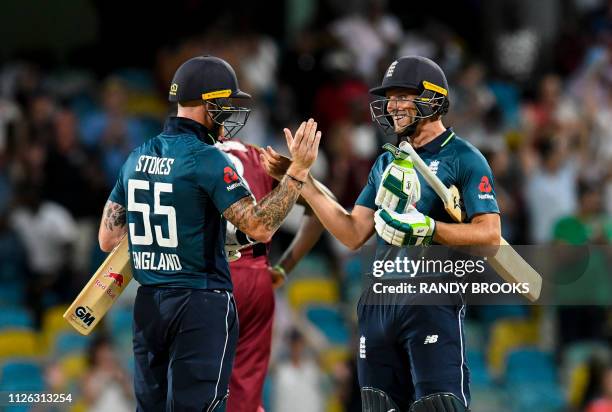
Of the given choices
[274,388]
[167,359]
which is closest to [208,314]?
[167,359]

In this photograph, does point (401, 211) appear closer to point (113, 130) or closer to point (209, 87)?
point (209, 87)

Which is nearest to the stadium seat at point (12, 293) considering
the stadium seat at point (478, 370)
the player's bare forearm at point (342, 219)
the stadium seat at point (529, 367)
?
the stadium seat at point (478, 370)

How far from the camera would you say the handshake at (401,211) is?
21.4 ft

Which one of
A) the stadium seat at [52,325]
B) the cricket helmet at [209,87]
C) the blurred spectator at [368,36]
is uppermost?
the blurred spectator at [368,36]

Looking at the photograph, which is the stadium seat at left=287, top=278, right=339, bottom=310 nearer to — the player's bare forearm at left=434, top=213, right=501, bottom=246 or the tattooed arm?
the tattooed arm

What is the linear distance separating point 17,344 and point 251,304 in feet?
15.4

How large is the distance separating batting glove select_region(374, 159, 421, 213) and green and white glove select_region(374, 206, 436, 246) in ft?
0.14

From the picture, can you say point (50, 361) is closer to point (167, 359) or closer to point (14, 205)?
point (14, 205)

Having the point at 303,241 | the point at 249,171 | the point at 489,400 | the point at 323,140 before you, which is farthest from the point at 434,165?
the point at 323,140

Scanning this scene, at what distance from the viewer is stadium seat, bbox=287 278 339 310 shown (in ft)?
42.2

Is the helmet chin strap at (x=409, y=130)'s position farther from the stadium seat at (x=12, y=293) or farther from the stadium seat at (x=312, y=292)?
the stadium seat at (x=12, y=293)

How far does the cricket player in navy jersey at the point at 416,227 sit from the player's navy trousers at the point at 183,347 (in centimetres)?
77
